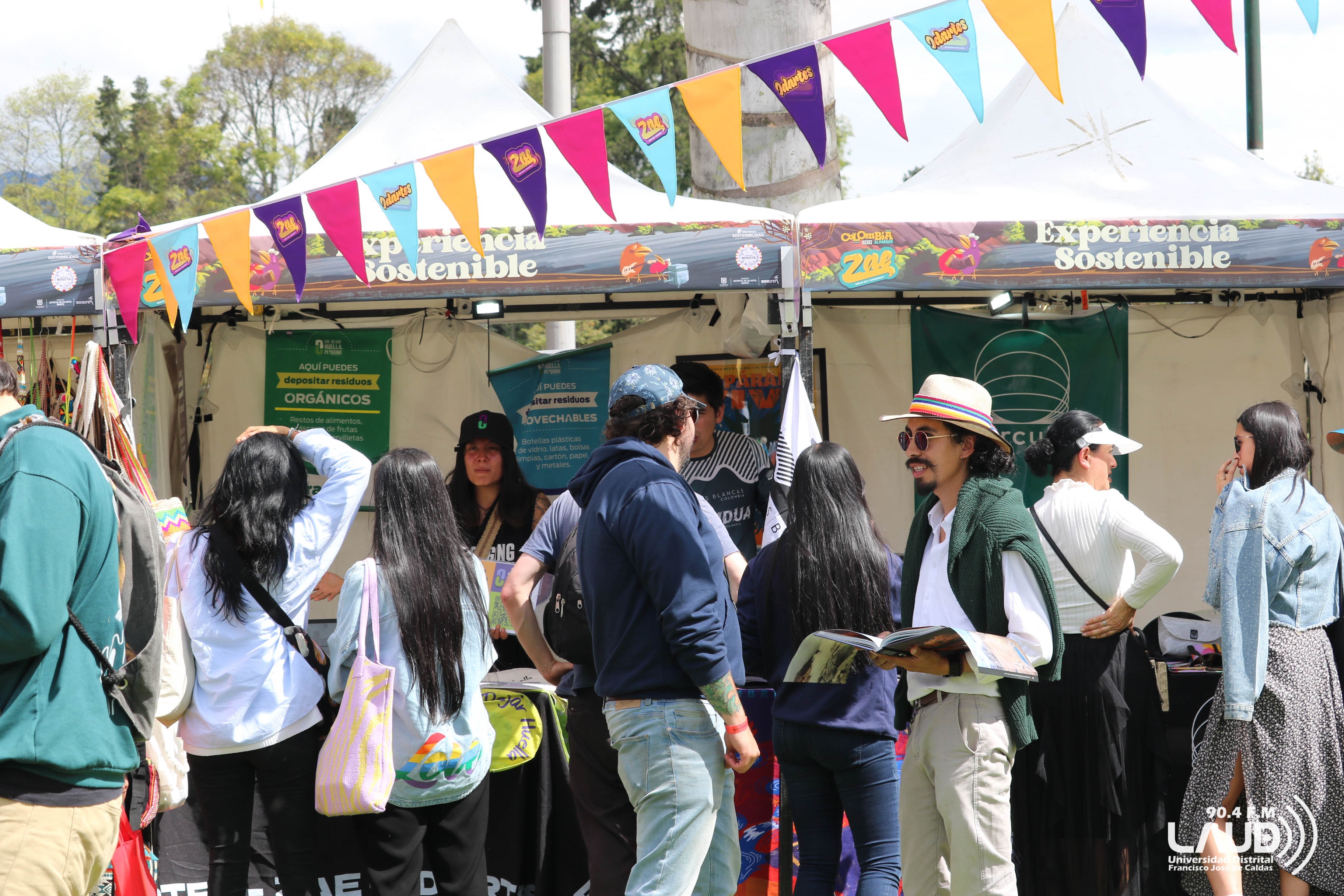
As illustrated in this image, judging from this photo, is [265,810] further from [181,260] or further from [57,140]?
[57,140]

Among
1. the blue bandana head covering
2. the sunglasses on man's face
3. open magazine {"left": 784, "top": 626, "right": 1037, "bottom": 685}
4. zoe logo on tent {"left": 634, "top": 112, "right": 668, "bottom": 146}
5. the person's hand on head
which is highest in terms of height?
zoe logo on tent {"left": 634, "top": 112, "right": 668, "bottom": 146}

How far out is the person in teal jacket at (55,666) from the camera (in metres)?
2.08

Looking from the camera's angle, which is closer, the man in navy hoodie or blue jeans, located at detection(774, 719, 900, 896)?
the man in navy hoodie

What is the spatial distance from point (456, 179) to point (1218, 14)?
8.01ft

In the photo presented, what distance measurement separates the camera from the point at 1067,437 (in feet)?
13.1

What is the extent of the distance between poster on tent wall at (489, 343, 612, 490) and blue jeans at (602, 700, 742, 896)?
329 centimetres

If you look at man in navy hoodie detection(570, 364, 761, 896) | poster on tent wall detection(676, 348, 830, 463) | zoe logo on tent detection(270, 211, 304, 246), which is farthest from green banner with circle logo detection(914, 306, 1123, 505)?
man in navy hoodie detection(570, 364, 761, 896)

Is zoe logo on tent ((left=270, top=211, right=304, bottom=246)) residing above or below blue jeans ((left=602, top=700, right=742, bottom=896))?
above

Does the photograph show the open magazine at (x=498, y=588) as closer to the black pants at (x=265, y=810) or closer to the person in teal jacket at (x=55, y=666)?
the black pants at (x=265, y=810)

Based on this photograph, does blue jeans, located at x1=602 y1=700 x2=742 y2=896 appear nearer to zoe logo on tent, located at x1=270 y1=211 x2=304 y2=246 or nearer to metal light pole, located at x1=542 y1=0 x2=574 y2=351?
zoe logo on tent, located at x1=270 y1=211 x2=304 y2=246

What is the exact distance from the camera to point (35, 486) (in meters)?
2.13

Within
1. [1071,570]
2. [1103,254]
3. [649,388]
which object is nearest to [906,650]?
[649,388]

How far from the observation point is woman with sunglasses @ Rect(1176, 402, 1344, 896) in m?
3.78

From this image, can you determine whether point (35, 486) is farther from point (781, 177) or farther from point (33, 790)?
point (781, 177)
